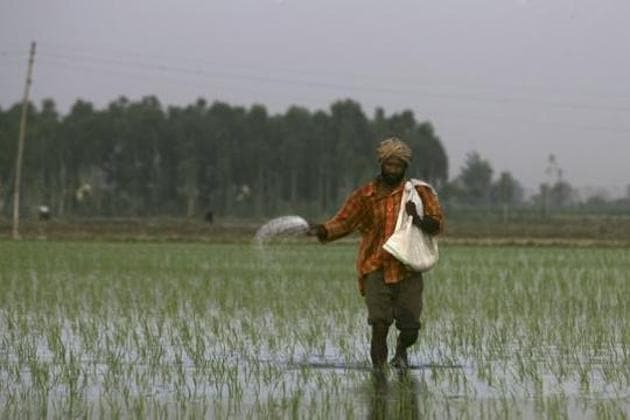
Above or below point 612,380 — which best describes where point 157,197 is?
above

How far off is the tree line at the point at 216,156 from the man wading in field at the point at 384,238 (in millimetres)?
80494

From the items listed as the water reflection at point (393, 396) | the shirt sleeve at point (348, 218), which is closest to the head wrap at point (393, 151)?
the shirt sleeve at point (348, 218)

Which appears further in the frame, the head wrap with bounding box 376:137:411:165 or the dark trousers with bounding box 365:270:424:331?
the dark trousers with bounding box 365:270:424:331

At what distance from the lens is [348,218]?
9742 mm

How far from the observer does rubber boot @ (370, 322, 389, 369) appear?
9727 mm

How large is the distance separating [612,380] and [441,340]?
9.13 feet

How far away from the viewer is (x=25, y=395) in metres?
8.24

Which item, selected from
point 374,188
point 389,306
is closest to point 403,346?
point 389,306

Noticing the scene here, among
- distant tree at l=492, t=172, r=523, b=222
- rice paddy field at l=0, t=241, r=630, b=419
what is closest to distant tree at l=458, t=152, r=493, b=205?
distant tree at l=492, t=172, r=523, b=222

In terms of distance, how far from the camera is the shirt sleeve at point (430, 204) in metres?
9.62

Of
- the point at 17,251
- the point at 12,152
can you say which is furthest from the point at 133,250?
the point at 12,152

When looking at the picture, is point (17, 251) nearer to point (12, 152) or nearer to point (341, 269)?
point (341, 269)

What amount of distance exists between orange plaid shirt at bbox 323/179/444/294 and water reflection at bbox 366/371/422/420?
0.63 m

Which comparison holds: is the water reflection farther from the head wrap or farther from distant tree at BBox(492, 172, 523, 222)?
distant tree at BBox(492, 172, 523, 222)
